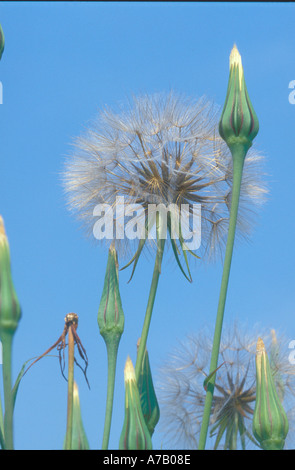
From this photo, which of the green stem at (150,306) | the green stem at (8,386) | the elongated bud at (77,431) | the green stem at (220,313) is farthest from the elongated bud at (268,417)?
the green stem at (8,386)

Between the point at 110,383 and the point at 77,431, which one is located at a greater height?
the point at 110,383

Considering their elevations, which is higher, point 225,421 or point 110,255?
point 110,255

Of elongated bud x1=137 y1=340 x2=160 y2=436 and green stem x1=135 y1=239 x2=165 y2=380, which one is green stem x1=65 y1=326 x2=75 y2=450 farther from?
elongated bud x1=137 y1=340 x2=160 y2=436

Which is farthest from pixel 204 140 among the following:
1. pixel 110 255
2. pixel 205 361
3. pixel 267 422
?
pixel 267 422

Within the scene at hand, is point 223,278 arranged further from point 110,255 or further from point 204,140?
point 204,140

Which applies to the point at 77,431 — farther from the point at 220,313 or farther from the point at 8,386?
the point at 220,313

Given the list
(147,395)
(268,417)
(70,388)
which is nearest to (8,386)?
(70,388)

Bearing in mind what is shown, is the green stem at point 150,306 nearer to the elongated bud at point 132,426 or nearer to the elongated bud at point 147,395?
the elongated bud at point 147,395

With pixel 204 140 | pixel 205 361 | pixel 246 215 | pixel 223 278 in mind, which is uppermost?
pixel 204 140
